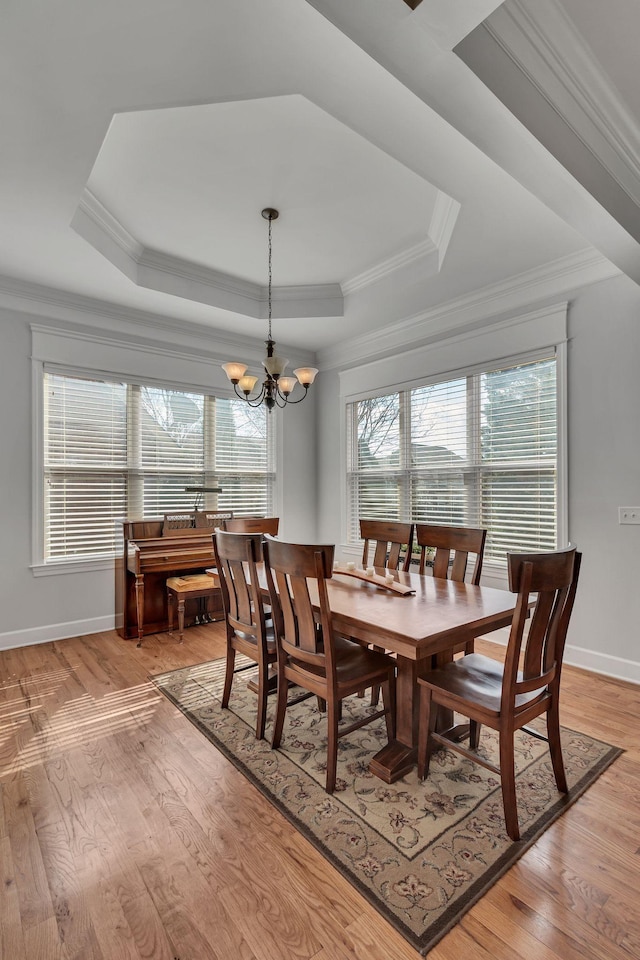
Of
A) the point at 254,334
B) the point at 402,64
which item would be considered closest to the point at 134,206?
the point at 254,334

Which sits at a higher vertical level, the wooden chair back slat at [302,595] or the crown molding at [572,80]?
the crown molding at [572,80]

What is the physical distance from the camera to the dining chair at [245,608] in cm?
227

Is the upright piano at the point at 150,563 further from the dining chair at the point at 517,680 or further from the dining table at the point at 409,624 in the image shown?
the dining chair at the point at 517,680

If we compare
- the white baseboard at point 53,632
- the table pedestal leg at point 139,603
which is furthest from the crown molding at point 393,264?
the white baseboard at point 53,632

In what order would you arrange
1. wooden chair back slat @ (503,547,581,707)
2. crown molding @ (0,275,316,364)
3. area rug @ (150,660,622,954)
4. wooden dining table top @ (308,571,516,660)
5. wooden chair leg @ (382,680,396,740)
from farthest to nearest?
crown molding @ (0,275,316,364) < wooden chair leg @ (382,680,396,740) < wooden dining table top @ (308,571,516,660) < wooden chair back slat @ (503,547,581,707) < area rug @ (150,660,622,954)

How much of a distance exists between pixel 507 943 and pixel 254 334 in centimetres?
470

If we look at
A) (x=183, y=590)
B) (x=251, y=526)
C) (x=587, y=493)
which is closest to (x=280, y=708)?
(x=251, y=526)

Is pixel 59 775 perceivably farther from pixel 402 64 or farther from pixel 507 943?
pixel 402 64

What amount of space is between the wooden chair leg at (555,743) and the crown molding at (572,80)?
240cm

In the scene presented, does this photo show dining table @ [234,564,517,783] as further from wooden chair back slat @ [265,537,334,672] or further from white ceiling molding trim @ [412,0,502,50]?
white ceiling molding trim @ [412,0,502,50]

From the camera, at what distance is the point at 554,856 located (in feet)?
5.34

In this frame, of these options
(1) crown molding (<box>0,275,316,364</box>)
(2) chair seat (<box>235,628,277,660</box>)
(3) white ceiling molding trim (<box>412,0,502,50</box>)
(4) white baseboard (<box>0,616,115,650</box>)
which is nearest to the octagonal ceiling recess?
(1) crown molding (<box>0,275,316,364</box>)

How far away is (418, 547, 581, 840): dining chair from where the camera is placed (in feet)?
5.38

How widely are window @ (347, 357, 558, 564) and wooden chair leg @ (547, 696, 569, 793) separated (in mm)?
1730
